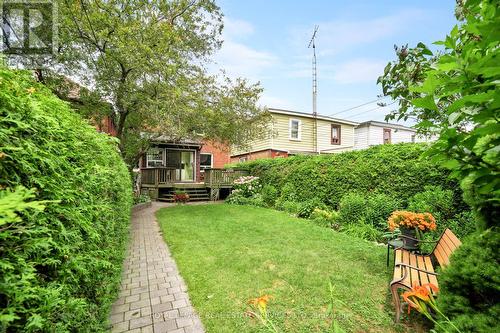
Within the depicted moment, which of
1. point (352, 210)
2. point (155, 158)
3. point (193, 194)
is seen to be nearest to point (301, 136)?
point (193, 194)

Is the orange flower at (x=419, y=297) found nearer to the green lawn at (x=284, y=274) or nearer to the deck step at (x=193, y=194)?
the green lawn at (x=284, y=274)

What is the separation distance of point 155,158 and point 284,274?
583 inches

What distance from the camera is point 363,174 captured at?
25.9ft

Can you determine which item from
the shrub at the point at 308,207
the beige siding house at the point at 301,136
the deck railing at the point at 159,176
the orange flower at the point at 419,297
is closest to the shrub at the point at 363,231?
the shrub at the point at 308,207

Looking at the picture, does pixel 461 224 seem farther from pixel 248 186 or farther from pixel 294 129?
pixel 294 129

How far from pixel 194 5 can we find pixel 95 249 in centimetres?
983

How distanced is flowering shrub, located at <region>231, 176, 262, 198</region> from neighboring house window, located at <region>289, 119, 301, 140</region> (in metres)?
5.78

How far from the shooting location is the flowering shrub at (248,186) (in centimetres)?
1279

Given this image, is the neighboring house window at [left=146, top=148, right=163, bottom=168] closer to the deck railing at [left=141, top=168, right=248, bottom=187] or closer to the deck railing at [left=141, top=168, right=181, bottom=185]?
the deck railing at [left=141, top=168, right=181, bottom=185]

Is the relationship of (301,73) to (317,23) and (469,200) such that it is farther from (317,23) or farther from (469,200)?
(469,200)

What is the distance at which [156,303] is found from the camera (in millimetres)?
3201

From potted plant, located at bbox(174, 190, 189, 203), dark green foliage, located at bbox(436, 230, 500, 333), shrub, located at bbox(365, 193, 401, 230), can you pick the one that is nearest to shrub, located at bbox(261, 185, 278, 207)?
potted plant, located at bbox(174, 190, 189, 203)

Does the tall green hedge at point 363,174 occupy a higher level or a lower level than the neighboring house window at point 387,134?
lower

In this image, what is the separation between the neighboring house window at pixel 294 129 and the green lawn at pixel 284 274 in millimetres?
11061
